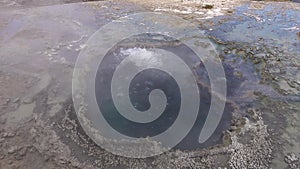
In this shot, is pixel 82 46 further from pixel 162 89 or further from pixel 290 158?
pixel 290 158

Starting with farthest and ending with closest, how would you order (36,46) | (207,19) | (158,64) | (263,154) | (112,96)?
(207,19)
(36,46)
(158,64)
(112,96)
(263,154)

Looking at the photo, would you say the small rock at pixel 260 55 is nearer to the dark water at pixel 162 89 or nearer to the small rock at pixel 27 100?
the dark water at pixel 162 89

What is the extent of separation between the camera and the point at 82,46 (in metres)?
Answer: 4.73

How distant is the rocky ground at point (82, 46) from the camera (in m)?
2.90

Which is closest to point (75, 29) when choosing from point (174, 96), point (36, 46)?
point (36, 46)

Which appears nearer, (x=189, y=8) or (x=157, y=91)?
(x=157, y=91)

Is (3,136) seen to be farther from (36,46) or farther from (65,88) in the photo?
(36,46)

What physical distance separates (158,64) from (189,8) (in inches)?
105

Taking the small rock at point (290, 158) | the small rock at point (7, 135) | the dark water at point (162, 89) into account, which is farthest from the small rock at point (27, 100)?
the small rock at point (290, 158)

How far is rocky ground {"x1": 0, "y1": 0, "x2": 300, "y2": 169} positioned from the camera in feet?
9.52

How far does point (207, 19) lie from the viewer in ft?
19.2

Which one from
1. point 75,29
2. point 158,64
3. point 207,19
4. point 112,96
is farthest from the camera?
point 207,19

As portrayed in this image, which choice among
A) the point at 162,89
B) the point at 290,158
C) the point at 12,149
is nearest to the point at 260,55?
the point at 162,89

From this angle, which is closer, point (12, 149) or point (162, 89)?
point (12, 149)
